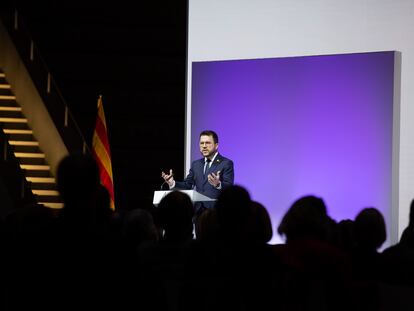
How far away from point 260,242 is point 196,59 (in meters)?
6.09

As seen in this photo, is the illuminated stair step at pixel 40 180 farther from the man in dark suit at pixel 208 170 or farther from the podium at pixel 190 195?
the podium at pixel 190 195

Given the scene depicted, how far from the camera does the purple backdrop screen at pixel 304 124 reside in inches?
295

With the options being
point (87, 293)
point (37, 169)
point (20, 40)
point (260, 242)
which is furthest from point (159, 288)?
point (20, 40)

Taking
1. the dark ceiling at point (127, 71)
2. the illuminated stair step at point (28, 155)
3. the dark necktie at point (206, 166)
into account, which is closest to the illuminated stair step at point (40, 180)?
the illuminated stair step at point (28, 155)

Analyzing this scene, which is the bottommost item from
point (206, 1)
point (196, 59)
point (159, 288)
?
point (159, 288)

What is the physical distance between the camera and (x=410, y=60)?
7246 mm

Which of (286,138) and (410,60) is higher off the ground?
(410,60)

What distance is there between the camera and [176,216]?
283cm

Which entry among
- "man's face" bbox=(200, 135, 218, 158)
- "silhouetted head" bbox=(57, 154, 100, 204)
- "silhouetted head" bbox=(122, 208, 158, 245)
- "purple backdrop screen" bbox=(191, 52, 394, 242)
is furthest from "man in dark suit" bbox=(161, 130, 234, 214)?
"silhouetted head" bbox=(57, 154, 100, 204)

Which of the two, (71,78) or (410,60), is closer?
(410,60)

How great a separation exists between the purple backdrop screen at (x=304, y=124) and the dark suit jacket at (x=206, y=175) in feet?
3.89

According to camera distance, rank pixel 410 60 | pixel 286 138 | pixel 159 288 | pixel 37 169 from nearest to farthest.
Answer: pixel 159 288 → pixel 410 60 → pixel 286 138 → pixel 37 169

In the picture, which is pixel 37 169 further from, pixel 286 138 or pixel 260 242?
pixel 260 242

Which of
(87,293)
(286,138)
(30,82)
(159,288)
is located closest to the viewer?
(87,293)
